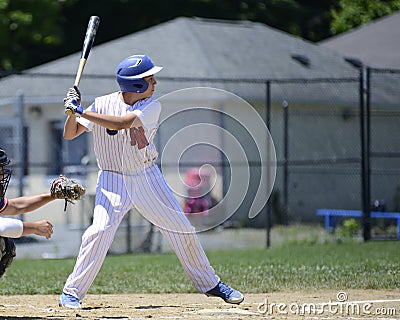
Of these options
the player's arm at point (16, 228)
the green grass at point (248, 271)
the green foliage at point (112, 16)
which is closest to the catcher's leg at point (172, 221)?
the player's arm at point (16, 228)

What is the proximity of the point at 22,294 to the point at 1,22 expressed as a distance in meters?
19.9

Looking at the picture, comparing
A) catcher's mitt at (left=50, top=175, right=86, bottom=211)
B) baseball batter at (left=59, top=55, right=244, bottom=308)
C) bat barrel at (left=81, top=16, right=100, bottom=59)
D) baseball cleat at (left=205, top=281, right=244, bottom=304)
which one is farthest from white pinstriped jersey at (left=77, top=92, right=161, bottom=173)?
baseball cleat at (left=205, top=281, right=244, bottom=304)

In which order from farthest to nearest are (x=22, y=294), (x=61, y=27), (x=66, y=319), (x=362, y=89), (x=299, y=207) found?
(x=61, y=27) < (x=299, y=207) < (x=362, y=89) < (x=22, y=294) < (x=66, y=319)

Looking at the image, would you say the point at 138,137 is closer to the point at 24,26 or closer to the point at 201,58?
the point at 201,58

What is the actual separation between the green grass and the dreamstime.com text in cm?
125

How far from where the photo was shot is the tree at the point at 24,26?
28.2m

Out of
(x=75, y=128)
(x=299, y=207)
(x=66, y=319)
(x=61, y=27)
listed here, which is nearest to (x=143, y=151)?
(x=75, y=128)

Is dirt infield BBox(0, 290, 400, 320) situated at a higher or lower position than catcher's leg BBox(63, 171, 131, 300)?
lower

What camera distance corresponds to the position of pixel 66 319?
6.82 m

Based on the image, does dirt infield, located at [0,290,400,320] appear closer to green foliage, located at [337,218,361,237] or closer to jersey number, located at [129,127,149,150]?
jersey number, located at [129,127,149,150]

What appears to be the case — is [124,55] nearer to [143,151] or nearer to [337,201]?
[337,201]

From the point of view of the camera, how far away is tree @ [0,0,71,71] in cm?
2819

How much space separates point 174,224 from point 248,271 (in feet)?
10.7

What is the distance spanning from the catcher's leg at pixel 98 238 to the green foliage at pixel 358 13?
2393 cm
